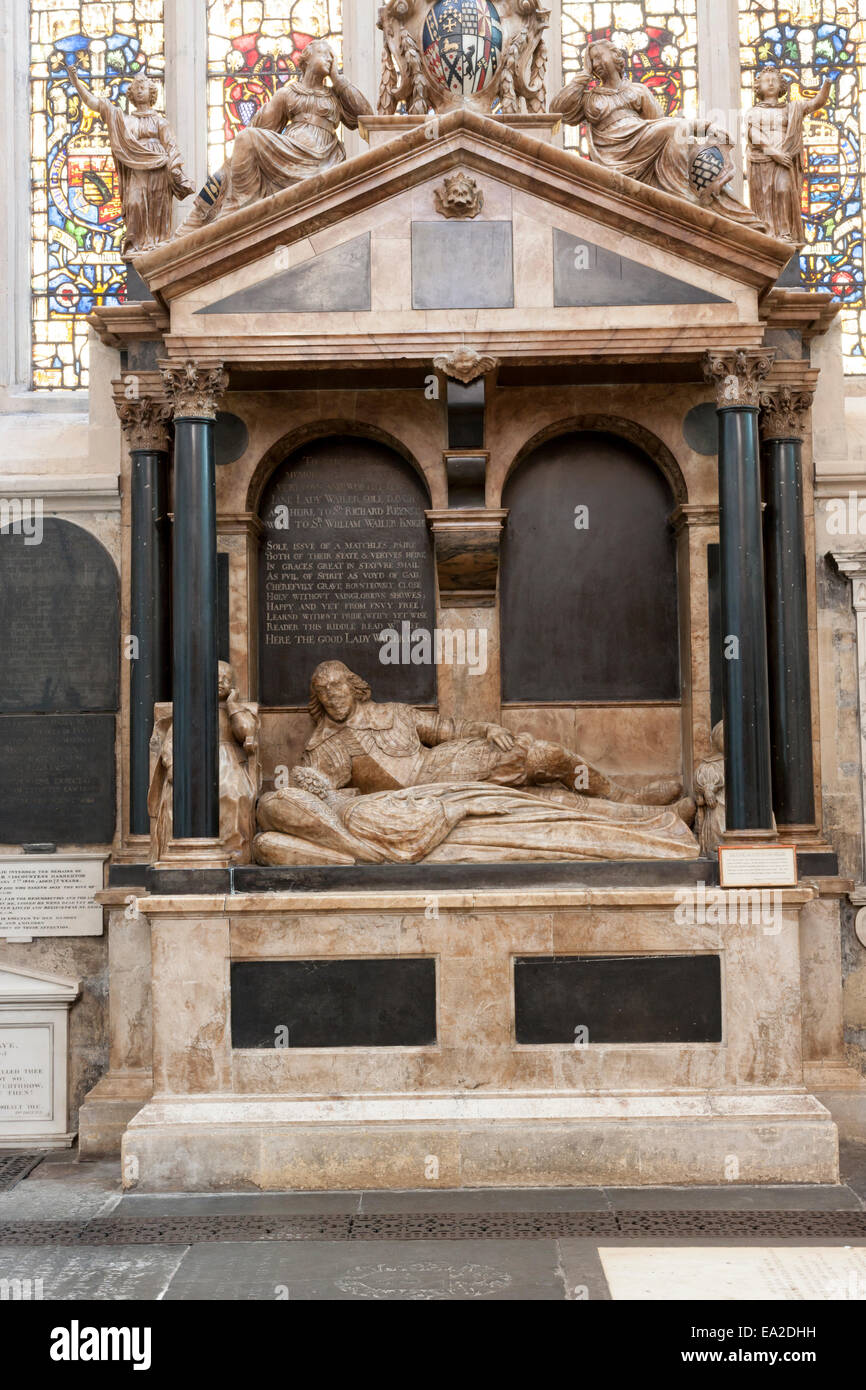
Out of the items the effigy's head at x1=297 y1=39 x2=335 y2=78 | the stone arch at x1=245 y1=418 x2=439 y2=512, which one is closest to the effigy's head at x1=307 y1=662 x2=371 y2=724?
the stone arch at x1=245 y1=418 x2=439 y2=512

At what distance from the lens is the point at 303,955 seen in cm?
780

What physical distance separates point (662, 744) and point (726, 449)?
2050 millimetres

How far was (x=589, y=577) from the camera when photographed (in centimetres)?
936

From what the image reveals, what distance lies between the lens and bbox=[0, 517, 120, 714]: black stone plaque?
31.1 feet

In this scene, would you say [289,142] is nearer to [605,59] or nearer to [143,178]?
[143,178]

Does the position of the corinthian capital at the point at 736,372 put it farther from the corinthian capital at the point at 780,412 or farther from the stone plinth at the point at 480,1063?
the stone plinth at the point at 480,1063

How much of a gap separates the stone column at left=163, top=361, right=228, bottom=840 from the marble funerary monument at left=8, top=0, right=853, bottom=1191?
23mm

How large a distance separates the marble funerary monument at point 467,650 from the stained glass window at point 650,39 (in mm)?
2270

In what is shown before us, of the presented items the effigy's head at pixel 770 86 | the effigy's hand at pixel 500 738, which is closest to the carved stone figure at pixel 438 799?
the effigy's hand at pixel 500 738

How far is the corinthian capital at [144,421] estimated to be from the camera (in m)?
8.95

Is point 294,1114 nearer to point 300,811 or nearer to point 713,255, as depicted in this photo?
point 300,811

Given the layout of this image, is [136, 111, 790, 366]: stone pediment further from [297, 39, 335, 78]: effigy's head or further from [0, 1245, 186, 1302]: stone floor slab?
[0, 1245, 186, 1302]: stone floor slab

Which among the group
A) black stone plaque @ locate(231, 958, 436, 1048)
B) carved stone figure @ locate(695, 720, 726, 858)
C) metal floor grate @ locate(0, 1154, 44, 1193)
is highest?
carved stone figure @ locate(695, 720, 726, 858)

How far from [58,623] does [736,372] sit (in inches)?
181
